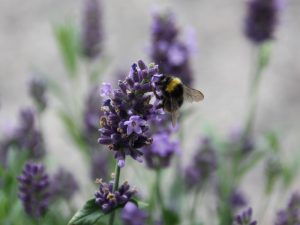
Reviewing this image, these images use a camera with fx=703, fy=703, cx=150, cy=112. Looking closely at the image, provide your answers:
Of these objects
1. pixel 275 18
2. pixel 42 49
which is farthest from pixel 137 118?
pixel 42 49

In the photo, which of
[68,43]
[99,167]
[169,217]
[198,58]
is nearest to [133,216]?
[169,217]

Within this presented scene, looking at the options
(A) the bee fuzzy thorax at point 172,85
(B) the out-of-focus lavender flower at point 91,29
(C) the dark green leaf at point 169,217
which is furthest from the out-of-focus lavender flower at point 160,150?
(B) the out-of-focus lavender flower at point 91,29

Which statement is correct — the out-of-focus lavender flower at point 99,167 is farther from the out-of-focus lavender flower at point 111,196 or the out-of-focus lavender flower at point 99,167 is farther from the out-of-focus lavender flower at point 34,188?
the out-of-focus lavender flower at point 111,196

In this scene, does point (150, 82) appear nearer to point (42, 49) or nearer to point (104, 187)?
point (104, 187)

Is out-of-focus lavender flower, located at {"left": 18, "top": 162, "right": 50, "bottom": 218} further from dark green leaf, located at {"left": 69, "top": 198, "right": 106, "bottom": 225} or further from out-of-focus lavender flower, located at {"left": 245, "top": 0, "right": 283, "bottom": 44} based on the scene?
out-of-focus lavender flower, located at {"left": 245, "top": 0, "right": 283, "bottom": 44}

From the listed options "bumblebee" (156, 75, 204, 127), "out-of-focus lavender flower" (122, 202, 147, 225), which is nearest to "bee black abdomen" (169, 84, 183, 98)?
"bumblebee" (156, 75, 204, 127)

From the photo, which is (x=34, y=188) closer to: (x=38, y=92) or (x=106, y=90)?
(x=106, y=90)
